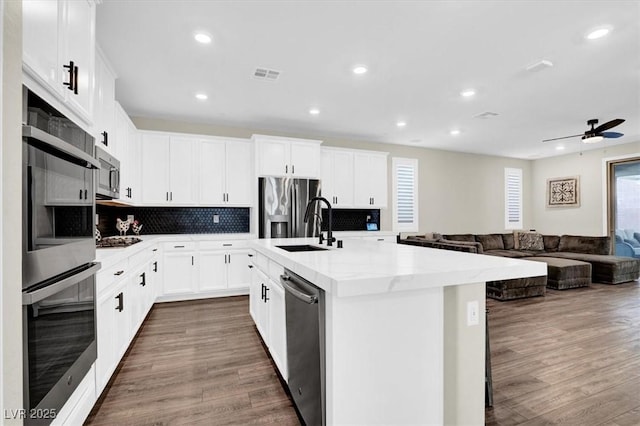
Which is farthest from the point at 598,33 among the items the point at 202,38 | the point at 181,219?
the point at 181,219

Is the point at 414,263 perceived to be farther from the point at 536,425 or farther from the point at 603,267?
the point at 603,267

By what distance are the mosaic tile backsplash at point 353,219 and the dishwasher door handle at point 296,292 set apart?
414cm

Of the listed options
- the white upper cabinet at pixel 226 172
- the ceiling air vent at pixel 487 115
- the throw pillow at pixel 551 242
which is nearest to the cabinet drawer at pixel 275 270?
the white upper cabinet at pixel 226 172

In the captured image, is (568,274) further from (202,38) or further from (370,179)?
(202,38)

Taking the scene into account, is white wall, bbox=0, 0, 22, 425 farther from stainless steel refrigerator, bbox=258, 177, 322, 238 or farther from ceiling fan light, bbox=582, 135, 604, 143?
ceiling fan light, bbox=582, 135, 604, 143

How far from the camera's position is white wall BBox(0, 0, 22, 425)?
0.85 metres

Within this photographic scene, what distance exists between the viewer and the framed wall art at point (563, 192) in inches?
285

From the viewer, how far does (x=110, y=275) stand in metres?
2.11

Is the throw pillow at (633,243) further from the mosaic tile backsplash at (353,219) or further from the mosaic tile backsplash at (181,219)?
the mosaic tile backsplash at (181,219)

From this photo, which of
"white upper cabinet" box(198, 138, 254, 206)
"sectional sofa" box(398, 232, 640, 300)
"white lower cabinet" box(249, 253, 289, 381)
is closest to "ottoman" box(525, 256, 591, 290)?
"sectional sofa" box(398, 232, 640, 300)

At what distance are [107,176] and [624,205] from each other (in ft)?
29.8

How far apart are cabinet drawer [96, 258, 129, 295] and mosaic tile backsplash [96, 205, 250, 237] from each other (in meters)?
2.29

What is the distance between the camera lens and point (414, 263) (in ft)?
5.32

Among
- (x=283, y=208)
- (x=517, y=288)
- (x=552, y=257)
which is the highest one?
(x=283, y=208)
